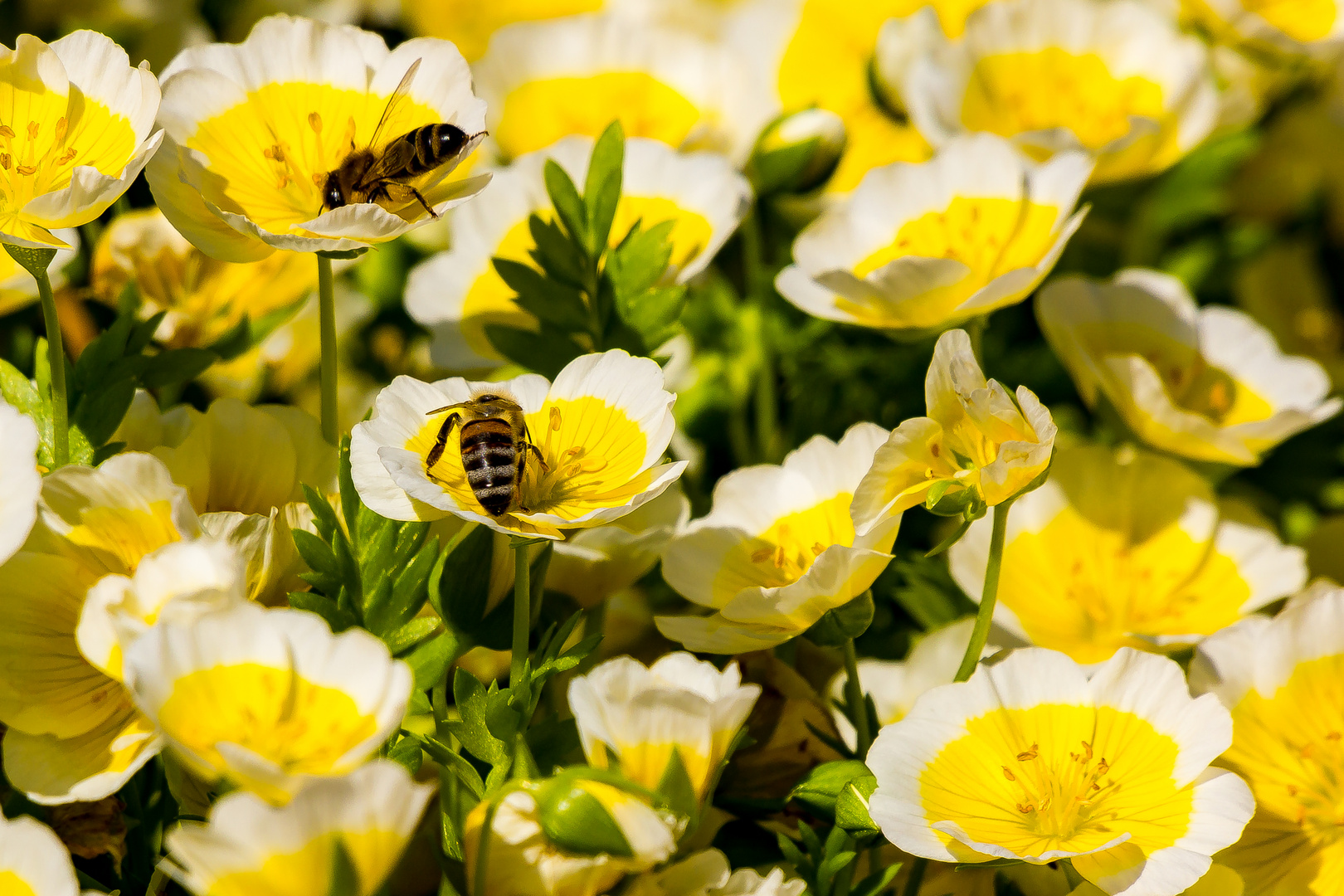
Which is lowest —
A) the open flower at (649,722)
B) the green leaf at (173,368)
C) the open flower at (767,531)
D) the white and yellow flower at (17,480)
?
the open flower at (767,531)

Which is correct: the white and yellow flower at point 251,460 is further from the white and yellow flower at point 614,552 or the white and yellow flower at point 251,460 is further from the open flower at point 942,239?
the open flower at point 942,239

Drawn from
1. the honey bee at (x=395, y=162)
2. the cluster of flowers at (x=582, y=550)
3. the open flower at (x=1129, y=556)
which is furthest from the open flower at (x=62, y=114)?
the open flower at (x=1129, y=556)

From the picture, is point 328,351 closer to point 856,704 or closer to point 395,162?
point 395,162

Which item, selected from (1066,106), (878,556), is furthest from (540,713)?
(1066,106)

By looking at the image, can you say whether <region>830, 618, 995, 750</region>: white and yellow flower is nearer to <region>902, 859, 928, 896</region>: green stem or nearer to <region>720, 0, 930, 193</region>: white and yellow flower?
<region>902, 859, 928, 896</region>: green stem

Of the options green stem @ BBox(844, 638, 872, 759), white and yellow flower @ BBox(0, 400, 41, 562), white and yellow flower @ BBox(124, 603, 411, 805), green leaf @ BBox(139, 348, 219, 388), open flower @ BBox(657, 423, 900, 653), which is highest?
white and yellow flower @ BBox(0, 400, 41, 562)

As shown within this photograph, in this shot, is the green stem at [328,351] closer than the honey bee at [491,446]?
No

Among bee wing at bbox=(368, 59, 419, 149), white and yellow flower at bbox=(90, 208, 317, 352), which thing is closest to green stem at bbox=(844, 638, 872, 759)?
bee wing at bbox=(368, 59, 419, 149)

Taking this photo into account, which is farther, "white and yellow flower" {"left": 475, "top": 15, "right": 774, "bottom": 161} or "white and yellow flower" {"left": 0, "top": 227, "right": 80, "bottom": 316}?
"white and yellow flower" {"left": 475, "top": 15, "right": 774, "bottom": 161}
